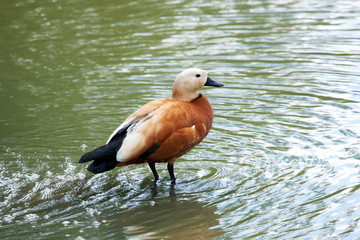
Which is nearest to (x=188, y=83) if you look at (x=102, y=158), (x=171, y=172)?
(x=171, y=172)

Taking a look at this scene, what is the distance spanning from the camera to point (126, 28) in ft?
38.3

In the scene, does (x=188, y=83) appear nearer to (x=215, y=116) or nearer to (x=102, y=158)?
(x=102, y=158)

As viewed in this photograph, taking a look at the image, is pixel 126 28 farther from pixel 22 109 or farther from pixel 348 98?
pixel 348 98

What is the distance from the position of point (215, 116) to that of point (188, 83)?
155 cm

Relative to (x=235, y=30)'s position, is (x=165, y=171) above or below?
below

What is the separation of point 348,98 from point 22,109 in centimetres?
434

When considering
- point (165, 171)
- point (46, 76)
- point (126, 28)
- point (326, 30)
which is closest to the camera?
point (165, 171)

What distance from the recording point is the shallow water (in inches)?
207

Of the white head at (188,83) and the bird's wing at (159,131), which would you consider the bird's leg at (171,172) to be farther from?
the white head at (188,83)

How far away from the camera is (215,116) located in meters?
7.54

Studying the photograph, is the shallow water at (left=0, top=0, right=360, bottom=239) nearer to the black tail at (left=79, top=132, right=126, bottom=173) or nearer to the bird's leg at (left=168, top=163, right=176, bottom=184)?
the bird's leg at (left=168, top=163, right=176, bottom=184)

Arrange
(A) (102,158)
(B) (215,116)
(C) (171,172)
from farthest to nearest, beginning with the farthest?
1. (B) (215,116)
2. (C) (171,172)
3. (A) (102,158)

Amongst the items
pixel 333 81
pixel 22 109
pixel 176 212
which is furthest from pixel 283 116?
pixel 22 109

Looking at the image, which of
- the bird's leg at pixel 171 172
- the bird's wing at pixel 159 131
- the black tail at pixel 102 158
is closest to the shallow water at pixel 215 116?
the bird's leg at pixel 171 172
